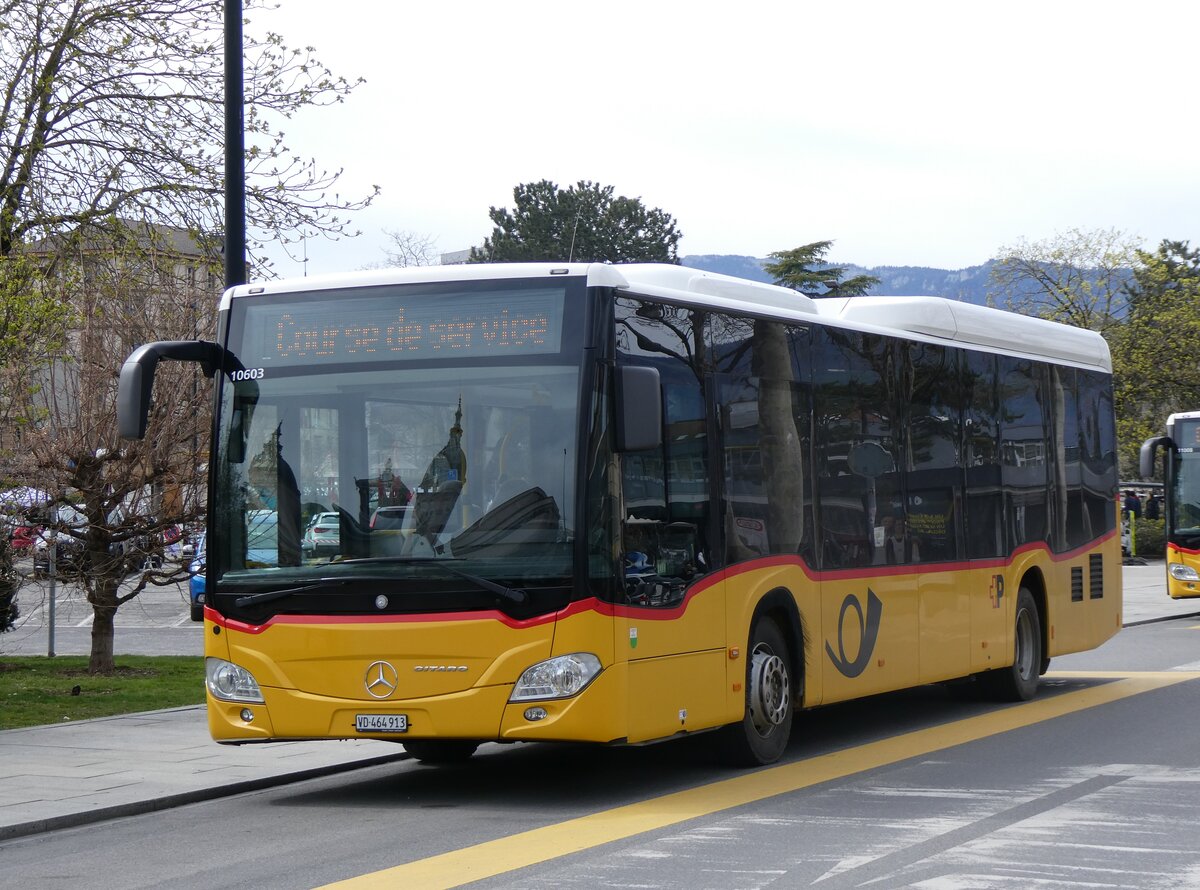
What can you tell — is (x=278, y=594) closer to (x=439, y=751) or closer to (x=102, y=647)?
(x=439, y=751)

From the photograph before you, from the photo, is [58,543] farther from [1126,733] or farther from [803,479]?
[1126,733]

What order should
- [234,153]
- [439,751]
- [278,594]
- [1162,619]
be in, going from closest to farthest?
[278,594] < [439,751] < [234,153] < [1162,619]

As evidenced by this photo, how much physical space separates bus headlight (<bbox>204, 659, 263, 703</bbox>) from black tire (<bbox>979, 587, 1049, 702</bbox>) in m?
7.53

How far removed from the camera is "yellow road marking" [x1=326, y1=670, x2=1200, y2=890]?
7.45m

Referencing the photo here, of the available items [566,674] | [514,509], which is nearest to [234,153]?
[514,509]

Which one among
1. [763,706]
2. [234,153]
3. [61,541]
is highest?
[234,153]

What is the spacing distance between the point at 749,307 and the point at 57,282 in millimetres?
8196

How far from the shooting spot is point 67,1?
1733 cm

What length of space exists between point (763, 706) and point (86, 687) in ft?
29.6

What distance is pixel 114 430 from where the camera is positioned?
55.1 feet

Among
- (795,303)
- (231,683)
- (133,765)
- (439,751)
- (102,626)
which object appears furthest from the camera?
(102,626)

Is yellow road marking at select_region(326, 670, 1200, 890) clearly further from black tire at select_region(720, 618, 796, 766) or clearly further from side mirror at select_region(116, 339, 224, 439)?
side mirror at select_region(116, 339, 224, 439)

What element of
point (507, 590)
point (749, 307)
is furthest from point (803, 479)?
point (507, 590)

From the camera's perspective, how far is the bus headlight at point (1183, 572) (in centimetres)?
2577
